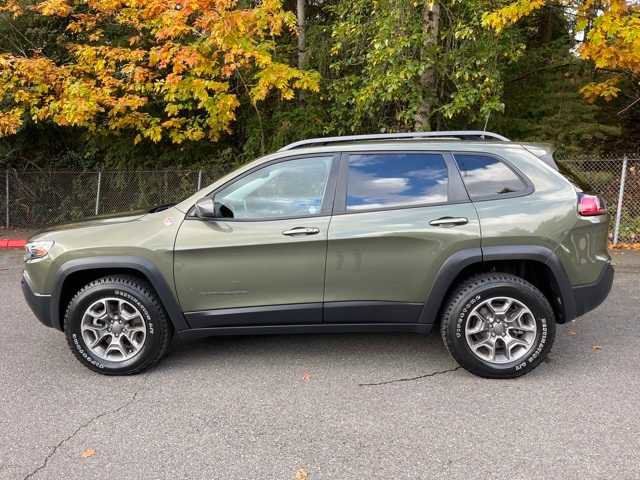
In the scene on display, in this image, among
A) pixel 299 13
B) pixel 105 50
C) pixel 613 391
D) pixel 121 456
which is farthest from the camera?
pixel 299 13

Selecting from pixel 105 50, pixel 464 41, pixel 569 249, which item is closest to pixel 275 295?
pixel 569 249

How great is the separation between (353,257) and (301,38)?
8.08 meters

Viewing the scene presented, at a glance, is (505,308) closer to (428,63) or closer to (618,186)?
(428,63)

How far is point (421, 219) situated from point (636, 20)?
18.8 feet

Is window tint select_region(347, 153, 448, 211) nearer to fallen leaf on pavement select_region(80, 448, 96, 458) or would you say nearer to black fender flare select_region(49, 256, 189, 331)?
black fender flare select_region(49, 256, 189, 331)

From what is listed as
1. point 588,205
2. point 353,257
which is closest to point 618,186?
point 588,205

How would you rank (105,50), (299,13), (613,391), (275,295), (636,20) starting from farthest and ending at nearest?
(299,13), (105,50), (636,20), (275,295), (613,391)

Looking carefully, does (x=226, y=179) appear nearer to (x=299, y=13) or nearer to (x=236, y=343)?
(x=236, y=343)

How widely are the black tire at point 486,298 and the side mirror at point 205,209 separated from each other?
6.19 feet

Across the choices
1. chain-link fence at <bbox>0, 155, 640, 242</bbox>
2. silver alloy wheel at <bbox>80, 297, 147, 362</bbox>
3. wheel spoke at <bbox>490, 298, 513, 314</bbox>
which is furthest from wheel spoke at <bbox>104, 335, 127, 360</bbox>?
chain-link fence at <bbox>0, 155, 640, 242</bbox>

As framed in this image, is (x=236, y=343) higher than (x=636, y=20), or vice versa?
(x=636, y=20)

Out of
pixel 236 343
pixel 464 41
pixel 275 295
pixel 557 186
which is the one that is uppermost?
pixel 464 41

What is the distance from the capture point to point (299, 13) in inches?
431

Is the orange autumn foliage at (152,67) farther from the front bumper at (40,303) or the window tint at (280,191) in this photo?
the front bumper at (40,303)
